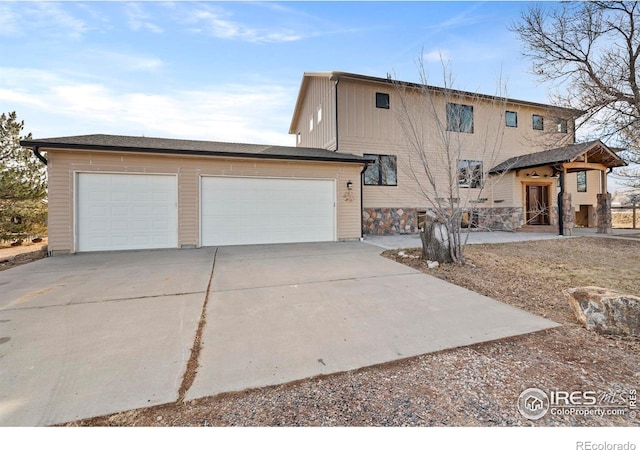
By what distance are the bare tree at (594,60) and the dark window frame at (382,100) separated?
4945 millimetres

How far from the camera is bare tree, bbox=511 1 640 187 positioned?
31.3 ft

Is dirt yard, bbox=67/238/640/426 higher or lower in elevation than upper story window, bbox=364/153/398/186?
lower

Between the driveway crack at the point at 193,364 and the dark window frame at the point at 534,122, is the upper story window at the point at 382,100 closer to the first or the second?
the dark window frame at the point at 534,122

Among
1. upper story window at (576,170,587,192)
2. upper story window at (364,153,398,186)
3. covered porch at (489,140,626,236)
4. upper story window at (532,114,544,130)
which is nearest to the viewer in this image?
covered porch at (489,140,626,236)

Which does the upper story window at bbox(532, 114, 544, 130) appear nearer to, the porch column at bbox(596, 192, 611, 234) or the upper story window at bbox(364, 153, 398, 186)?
the porch column at bbox(596, 192, 611, 234)

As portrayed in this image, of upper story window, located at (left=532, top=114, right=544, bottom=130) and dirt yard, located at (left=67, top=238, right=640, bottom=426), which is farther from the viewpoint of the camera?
upper story window, located at (left=532, top=114, right=544, bottom=130)

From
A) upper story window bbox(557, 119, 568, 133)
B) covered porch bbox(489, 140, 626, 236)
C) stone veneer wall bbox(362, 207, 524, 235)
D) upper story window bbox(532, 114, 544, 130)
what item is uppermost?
upper story window bbox(532, 114, 544, 130)

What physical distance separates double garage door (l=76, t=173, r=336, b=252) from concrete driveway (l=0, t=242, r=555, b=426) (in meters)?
2.28

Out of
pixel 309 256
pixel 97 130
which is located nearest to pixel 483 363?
pixel 309 256

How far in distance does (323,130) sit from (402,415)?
1151 cm

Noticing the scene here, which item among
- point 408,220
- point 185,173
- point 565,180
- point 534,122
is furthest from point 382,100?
point 534,122

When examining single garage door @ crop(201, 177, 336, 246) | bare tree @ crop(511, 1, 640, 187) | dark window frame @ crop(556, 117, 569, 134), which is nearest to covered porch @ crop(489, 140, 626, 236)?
bare tree @ crop(511, 1, 640, 187)

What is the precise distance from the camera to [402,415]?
1.59 metres

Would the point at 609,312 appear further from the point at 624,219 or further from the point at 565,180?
the point at 624,219
